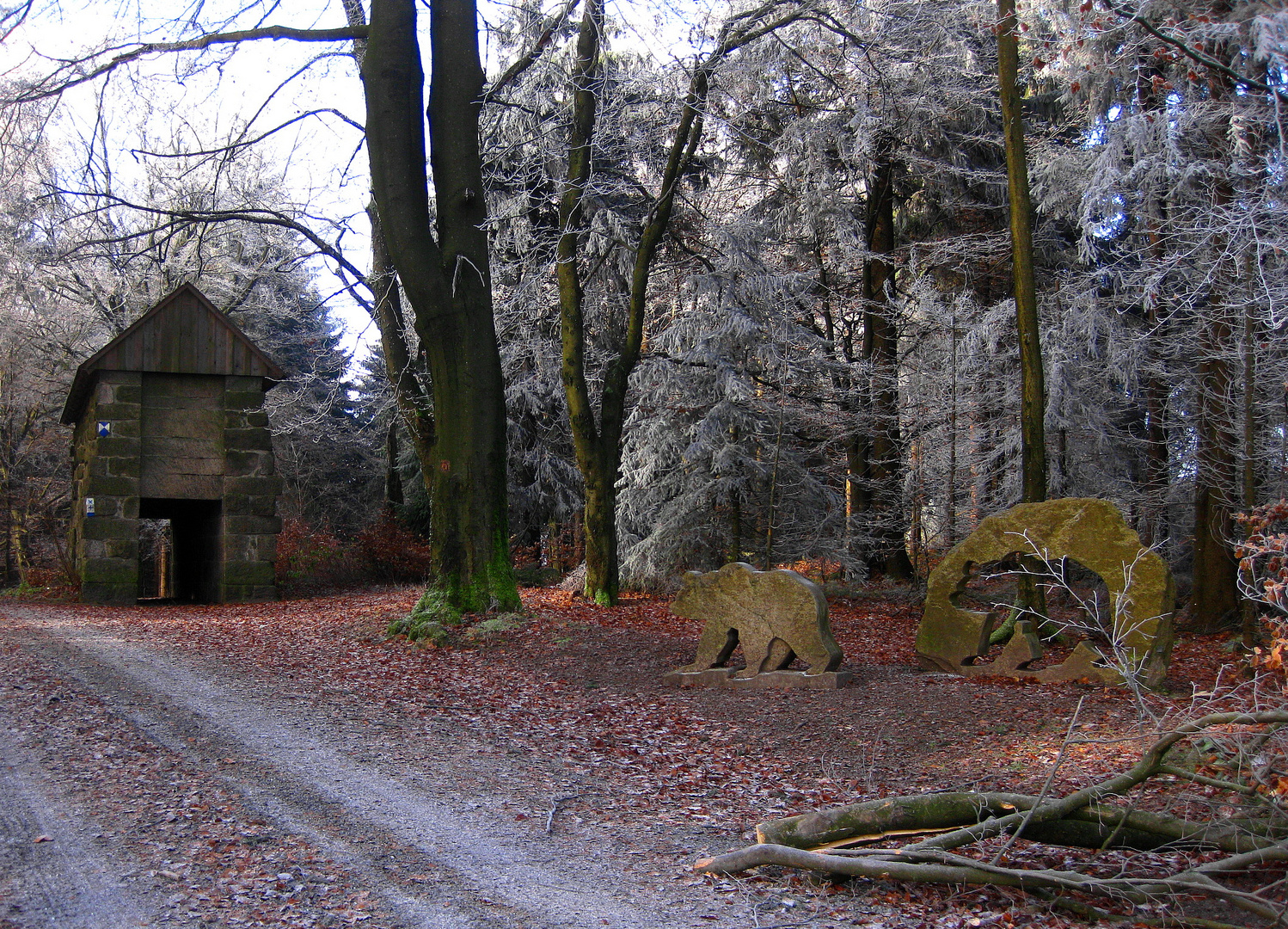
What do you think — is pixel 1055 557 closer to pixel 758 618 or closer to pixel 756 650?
pixel 758 618

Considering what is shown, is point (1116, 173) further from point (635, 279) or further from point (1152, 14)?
point (635, 279)

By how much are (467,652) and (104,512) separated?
9263 millimetres

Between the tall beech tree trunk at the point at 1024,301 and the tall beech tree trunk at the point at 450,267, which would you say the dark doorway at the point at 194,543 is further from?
the tall beech tree trunk at the point at 1024,301

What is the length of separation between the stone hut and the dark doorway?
13cm

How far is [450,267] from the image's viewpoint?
11.2 meters

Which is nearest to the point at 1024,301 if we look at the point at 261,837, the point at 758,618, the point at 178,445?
the point at 758,618

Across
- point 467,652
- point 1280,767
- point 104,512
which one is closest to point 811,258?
point 467,652

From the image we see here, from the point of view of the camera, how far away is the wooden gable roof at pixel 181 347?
1591 centimetres

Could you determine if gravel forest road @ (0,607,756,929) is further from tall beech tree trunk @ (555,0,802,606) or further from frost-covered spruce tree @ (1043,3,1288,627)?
frost-covered spruce tree @ (1043,3,1288,627)

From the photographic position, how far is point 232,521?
16.3 meters

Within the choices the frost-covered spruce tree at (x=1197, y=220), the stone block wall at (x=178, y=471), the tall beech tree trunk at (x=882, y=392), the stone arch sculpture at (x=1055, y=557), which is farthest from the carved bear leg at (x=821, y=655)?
the stone block wall at (x=178, y=471)

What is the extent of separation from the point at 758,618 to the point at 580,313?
21.1ft

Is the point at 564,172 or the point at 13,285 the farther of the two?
the point at 13,285

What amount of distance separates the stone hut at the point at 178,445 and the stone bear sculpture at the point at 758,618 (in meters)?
10.2
